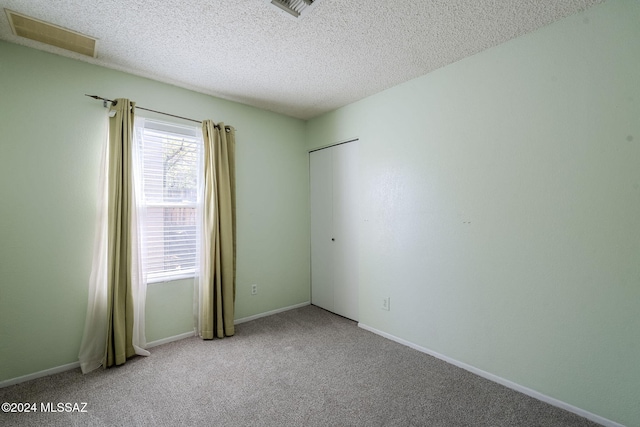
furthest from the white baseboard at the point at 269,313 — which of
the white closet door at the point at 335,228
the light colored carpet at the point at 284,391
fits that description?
the light colored carpet at the point at 284,391

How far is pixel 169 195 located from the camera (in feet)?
9.08

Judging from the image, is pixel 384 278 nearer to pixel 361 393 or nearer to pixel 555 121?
pixel 361 393

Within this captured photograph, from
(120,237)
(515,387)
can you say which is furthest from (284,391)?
(120,237)

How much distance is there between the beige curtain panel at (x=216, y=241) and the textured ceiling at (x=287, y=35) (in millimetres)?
659

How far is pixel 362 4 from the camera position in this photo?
1.71 m

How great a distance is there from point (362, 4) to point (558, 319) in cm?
241

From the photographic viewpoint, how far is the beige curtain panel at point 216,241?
9.29 feet

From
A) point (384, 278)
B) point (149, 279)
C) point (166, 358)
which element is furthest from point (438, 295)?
point (149, 279)

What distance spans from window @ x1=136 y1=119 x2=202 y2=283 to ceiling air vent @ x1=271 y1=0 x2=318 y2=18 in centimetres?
167

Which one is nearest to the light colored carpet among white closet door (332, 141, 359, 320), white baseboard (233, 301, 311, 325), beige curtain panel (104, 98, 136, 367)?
beige curtain panel (104, 98, 136, 367)

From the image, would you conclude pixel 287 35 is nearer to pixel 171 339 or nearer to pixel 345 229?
pixel 345 229

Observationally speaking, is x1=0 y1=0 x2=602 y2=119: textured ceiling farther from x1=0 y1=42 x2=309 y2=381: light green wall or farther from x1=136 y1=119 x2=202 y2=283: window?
x1=136 y1=119 x2=202 y2=283: window

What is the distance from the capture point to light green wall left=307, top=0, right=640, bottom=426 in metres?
1.63

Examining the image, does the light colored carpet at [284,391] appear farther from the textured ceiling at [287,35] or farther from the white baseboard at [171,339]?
the textured ceiling at [287,35]
